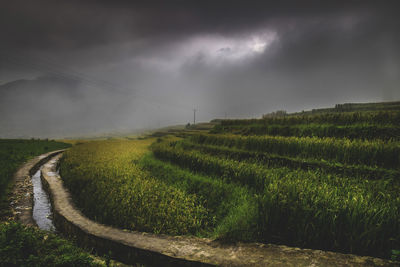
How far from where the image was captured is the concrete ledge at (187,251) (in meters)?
2.64

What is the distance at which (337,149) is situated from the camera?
6855 millimetres

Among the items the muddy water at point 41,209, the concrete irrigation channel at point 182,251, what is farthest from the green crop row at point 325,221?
the muddy water at point 41,209

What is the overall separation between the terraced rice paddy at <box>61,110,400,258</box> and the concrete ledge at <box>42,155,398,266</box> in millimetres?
348

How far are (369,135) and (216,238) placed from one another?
8359mm

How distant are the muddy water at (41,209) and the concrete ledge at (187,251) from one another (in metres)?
1.11

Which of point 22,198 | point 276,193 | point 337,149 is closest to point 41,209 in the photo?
point 22,198

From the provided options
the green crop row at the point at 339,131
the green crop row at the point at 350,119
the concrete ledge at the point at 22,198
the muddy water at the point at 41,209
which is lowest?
the muddy water at the point at 41,209

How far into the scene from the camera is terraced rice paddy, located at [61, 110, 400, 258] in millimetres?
3172

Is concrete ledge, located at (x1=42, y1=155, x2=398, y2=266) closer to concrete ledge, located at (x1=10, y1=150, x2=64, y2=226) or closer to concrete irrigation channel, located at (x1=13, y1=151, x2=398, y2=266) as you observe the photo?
concrete irrigation channel, located at (x1=13, y1=151, x2=398, y2=266)

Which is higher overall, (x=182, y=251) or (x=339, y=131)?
(x=339, y=131)

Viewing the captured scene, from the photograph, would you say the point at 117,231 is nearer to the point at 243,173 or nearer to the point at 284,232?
the point at 284,232

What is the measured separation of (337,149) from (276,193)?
4.74m

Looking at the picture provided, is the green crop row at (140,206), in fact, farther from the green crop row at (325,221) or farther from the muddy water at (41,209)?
the green crop row at (325,221)

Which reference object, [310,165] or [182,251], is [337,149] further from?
[182,251]
